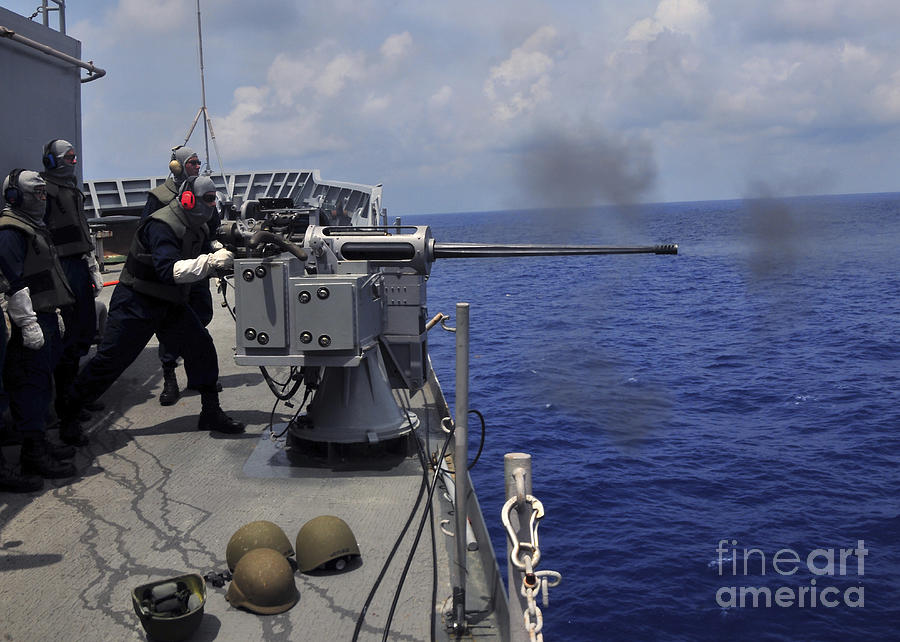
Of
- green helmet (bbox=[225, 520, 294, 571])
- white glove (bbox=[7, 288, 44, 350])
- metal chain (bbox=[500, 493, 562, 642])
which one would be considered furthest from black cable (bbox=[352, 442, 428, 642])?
white glove (bbox=[7, 288, 44, 350])

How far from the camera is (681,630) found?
25.1ft

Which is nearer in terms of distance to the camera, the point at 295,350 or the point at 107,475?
the point at 295,350

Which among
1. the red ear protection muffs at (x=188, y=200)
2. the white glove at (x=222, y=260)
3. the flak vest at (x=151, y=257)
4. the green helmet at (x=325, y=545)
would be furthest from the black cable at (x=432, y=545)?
the red ear protection muffs at (x=188, y=200)

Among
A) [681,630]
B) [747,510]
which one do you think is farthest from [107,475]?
[747,510]

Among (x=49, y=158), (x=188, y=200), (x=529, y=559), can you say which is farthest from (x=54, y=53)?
(x=529, y=559)

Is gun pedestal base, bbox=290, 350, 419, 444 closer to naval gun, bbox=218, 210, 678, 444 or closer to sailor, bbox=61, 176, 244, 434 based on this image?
naval gun, bbox=218, 210, 678, 444

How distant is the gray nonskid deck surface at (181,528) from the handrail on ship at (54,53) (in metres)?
2.74

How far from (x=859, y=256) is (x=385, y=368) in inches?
2054

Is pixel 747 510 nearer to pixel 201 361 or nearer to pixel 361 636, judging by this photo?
pixel 201 361

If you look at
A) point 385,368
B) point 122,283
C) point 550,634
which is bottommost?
point 550,634

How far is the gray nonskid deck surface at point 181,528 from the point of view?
3.24m

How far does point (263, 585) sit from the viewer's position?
129 inches

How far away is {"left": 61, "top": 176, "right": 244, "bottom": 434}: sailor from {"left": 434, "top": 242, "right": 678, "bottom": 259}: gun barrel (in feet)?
4.70

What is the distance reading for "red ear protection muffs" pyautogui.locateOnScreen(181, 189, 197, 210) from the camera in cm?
514
